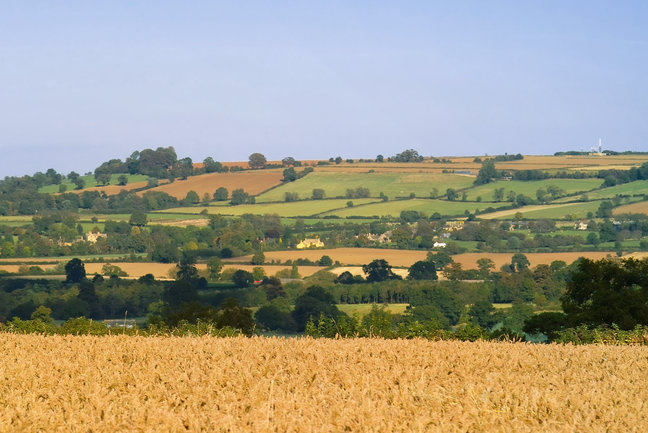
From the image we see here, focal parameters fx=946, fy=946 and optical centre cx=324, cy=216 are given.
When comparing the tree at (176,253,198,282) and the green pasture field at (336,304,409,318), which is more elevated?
the tree at (176,253,198,282)

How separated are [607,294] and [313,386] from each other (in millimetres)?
34117

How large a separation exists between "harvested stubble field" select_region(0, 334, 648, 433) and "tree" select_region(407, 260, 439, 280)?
147 m

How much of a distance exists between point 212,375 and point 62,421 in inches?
110

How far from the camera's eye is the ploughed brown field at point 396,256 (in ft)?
582

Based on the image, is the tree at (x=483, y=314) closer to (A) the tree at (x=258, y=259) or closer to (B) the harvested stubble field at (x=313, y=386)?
(A) the tree at (x=258, y=259)

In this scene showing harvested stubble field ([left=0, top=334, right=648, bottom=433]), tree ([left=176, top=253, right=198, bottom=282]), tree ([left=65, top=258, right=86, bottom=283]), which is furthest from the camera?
tree ([left=65, top=258, right=86, bottom=283])

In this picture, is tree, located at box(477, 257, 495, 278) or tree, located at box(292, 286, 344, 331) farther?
tree, located at box(477, 257, 495, 278)

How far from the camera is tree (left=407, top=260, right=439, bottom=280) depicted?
6417 inches

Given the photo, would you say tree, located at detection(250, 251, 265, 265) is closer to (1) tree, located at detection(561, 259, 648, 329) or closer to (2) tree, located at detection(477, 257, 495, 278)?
(2) tree, located at detection(477, 257, 495, 278)

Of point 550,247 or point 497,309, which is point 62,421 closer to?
point 497,309

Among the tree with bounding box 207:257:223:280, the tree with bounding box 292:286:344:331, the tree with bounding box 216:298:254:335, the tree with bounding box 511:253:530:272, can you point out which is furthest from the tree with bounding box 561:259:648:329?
the tree with bounding box 207:257:223:280

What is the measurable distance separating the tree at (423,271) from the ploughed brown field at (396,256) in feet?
24.0

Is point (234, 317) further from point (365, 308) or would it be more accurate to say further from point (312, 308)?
point (365, 308)

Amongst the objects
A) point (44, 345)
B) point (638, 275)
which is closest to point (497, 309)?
point (638, 275)
